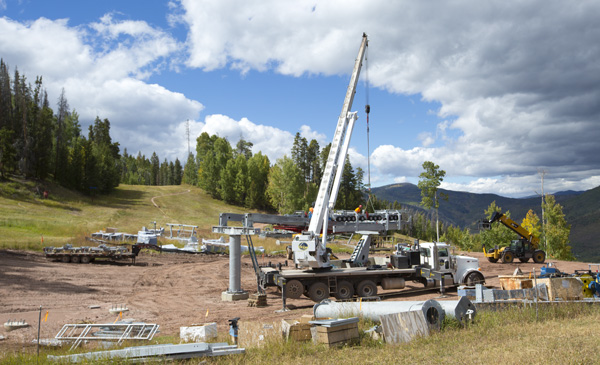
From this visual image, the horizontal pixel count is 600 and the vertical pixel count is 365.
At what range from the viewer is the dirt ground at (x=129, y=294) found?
15.9 metres

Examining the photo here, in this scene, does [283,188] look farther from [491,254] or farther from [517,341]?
[517,341]

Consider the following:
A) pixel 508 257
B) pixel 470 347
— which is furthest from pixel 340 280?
pixel 508 257

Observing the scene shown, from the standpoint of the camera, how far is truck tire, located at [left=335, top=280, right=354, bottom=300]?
1947 cm

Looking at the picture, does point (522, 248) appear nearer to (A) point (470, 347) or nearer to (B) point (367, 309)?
(B) point (367, 309)

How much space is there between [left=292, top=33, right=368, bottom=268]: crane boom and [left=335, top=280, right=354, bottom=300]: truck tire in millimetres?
1041

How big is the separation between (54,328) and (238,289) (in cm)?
793

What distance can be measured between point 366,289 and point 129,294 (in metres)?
11.5

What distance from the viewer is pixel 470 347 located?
9867 mm

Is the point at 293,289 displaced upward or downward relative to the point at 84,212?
downward

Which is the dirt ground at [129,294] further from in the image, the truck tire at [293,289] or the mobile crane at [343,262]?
the mobile crane at [343,262]

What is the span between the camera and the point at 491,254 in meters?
35.8

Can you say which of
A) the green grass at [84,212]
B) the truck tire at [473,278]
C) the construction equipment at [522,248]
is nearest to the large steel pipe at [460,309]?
the truck tire at [473,278]

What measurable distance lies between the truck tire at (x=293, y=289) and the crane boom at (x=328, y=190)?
2.93 feet

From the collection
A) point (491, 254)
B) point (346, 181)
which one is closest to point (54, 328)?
point (491, 254)
